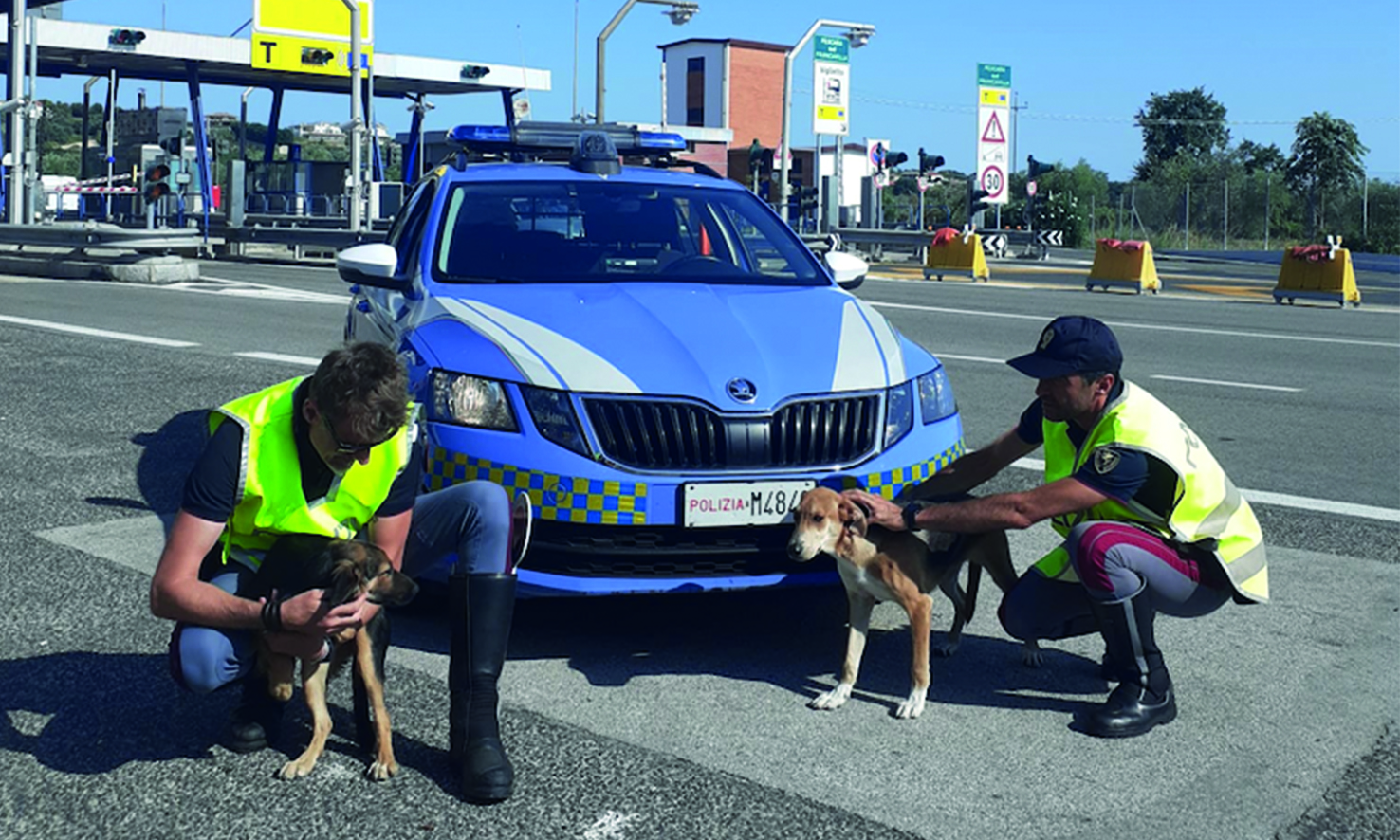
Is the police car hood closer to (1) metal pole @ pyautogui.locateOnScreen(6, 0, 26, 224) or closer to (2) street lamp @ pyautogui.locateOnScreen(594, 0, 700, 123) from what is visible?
(1) metal pole @ pyautogui.locateOnScreen(6, 0, 26, 224)

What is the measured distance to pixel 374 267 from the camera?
6.19 m

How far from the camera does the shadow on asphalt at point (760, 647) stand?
4.88 meters

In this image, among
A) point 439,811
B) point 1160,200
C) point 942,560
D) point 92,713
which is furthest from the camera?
point 1160,200

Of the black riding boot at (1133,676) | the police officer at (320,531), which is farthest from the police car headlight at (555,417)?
the black riding boot at (1133,676)

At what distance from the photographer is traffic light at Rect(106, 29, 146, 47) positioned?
41344 millimetres

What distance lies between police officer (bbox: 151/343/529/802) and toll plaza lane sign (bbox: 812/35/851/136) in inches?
1528

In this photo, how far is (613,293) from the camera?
5809mm

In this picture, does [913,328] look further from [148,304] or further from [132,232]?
[132,232]

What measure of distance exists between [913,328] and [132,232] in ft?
36.7

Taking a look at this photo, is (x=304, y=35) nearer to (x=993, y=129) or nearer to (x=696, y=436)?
(x=993, y=129)

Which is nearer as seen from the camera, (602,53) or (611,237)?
(611,237)

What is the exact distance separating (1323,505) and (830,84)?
35925mm

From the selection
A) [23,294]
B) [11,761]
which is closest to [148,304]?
[23,294]

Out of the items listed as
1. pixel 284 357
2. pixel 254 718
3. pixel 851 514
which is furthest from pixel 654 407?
pixel 284 357
